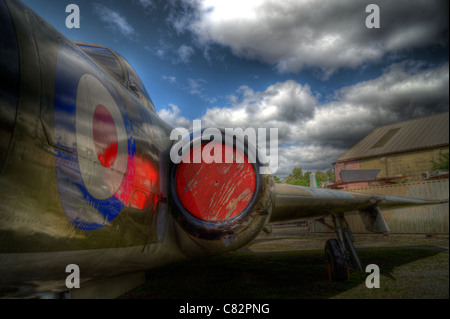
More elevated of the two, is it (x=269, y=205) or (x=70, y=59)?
(x=70, y=59)

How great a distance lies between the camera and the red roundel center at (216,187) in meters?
2.35

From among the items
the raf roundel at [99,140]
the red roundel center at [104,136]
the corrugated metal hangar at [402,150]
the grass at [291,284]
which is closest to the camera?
the raf roundel at [99,140]

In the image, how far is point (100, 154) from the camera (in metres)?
1.48

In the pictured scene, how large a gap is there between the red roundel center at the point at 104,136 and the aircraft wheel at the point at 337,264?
4043 millimetres

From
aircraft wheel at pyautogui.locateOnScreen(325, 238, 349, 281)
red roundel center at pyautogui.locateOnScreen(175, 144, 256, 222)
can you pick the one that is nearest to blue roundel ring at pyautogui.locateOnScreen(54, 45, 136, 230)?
red roundel center at pyautogui.locateOnScreen(175, 144, 256, 222)

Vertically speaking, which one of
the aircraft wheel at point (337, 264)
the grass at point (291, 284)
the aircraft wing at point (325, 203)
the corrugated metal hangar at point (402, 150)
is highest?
the corrugated metal hangar at point (402, 150)

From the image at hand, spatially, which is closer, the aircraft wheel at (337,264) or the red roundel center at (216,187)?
the red roundel center at (216,187)

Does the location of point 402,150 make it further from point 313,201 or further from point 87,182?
point 87,182

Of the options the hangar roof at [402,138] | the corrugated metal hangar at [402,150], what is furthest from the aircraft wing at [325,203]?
the hangar roof at [402,138]

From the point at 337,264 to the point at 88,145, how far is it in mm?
4280

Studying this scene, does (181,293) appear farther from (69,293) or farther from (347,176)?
(347,176)

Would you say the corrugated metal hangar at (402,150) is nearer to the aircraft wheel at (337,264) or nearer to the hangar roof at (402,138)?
the hangar roof at (402,138)
